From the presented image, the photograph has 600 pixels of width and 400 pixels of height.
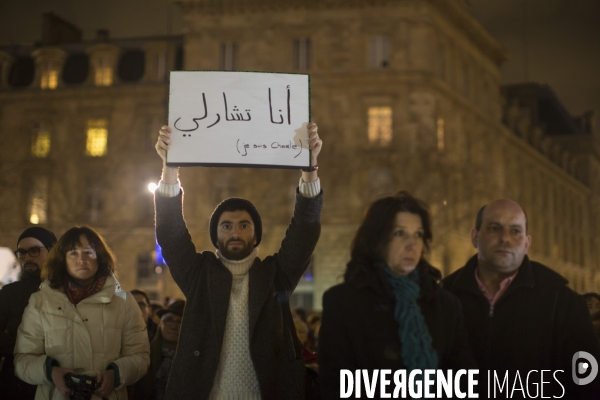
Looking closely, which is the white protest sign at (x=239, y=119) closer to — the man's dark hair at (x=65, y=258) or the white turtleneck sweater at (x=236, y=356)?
the white turtleneck sweater at (x=236, y=356)

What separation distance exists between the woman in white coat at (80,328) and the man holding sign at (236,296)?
665 millimetres

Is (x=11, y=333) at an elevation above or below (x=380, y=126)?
below

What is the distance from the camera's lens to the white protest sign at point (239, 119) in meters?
5.04

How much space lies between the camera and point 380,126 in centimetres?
3731

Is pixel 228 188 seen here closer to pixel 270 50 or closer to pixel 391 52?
pixel 270 50

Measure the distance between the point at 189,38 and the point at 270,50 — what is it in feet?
12.8

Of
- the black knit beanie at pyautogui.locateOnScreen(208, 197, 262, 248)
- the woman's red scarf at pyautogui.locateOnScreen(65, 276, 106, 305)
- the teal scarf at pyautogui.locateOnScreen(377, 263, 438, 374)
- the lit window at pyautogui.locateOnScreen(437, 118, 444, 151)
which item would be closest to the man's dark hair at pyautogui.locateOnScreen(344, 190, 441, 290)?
the teal scarf at pyautogui.locateOnScreen(377, 263, 438, 374)

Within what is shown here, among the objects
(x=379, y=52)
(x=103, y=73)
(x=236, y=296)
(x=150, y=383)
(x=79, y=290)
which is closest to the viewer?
(x=236, y=296)

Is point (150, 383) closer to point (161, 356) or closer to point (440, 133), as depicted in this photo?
point (161, 356)

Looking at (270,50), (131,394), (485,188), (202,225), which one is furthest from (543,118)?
(131,394)

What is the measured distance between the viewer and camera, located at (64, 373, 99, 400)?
4.98 m

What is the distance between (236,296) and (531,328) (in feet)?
5.26

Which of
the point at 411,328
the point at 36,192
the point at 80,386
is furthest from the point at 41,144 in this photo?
the point at 411,328

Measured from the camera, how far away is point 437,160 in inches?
1308
